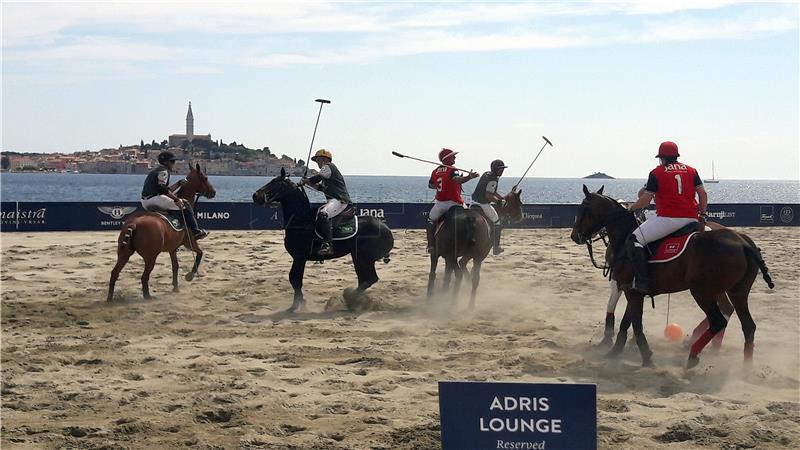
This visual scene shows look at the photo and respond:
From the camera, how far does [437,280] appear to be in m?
17.4

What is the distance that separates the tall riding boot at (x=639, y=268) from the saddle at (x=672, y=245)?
12cm

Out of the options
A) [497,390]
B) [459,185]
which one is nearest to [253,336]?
[459,185]

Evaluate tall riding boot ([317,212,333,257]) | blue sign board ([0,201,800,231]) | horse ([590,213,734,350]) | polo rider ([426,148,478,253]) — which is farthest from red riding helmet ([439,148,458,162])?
blue sign board ([0,201,800,231])

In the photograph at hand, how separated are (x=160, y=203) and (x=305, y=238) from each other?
113 inches

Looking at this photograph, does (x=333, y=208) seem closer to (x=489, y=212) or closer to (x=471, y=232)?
(x=471, y=232)

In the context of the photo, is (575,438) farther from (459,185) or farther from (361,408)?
(459,185)

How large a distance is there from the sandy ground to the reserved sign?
8.46 ft

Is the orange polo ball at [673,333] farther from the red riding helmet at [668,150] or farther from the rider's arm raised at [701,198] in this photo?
the red riding helmet at [668,150]

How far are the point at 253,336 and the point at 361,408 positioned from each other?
412 centimetres

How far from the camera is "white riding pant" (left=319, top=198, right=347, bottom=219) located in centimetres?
1542

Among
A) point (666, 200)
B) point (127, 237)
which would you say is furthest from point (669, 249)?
point (127, 237)

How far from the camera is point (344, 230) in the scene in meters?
15.6

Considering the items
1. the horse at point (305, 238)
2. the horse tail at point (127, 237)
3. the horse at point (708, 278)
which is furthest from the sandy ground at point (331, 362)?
the horse tail at point (127, 237)

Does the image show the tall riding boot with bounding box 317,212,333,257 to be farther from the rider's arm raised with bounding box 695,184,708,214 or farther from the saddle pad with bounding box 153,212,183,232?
the rider's arm raised with bounding box 695,184,708,214
